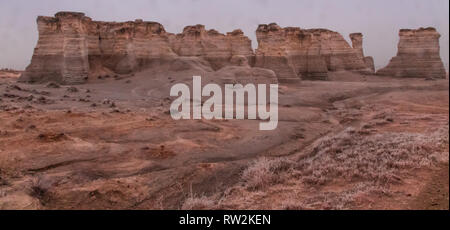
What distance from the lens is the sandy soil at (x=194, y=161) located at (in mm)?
4988

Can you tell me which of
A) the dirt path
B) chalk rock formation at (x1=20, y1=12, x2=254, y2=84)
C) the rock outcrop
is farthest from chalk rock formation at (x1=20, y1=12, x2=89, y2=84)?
the rock outcrop

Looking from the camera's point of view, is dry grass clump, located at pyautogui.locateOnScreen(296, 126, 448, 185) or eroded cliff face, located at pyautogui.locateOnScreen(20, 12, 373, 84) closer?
dry grass clump, located at pyautogui.locateOnScreen(296, 126, 448, 185)

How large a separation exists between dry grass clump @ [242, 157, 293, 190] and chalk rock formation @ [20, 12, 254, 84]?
20033 millimetres

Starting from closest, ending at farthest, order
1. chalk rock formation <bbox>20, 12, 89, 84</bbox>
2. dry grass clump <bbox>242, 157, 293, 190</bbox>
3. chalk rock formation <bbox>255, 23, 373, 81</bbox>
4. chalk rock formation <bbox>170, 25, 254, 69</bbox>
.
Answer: dry grass clump <bbox>242, 157, 293, 190</bbox> → chalk rock formation <bbox>20, 12, 89, 84</bbox> → chalk rock formation <bbox>255, 23, 373, 81</bbox> → chalk rock formation <bbox>170, 25, 254, 69</bbox>

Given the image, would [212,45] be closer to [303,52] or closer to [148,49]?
[148,49]

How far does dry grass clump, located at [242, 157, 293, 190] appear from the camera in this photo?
587 cm

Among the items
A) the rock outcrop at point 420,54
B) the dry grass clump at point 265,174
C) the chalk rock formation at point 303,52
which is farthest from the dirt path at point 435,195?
the rock outcrop at point 420,54

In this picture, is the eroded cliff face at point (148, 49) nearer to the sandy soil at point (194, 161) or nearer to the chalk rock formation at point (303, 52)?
the chalk rock formation at point (303, 52)

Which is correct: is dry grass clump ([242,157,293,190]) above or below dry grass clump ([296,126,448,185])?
below

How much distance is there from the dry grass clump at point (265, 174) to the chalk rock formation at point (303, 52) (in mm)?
21116

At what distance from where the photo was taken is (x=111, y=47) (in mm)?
26500

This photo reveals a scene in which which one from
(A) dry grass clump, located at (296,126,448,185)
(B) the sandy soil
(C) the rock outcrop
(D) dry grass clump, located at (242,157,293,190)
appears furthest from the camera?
(C) the rock outcrop

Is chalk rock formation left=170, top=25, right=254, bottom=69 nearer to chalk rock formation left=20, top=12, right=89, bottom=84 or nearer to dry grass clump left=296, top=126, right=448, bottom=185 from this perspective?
chalk rock formation left=20, top=12, right=89, bottom=84

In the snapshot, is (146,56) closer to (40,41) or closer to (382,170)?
(40,41)
